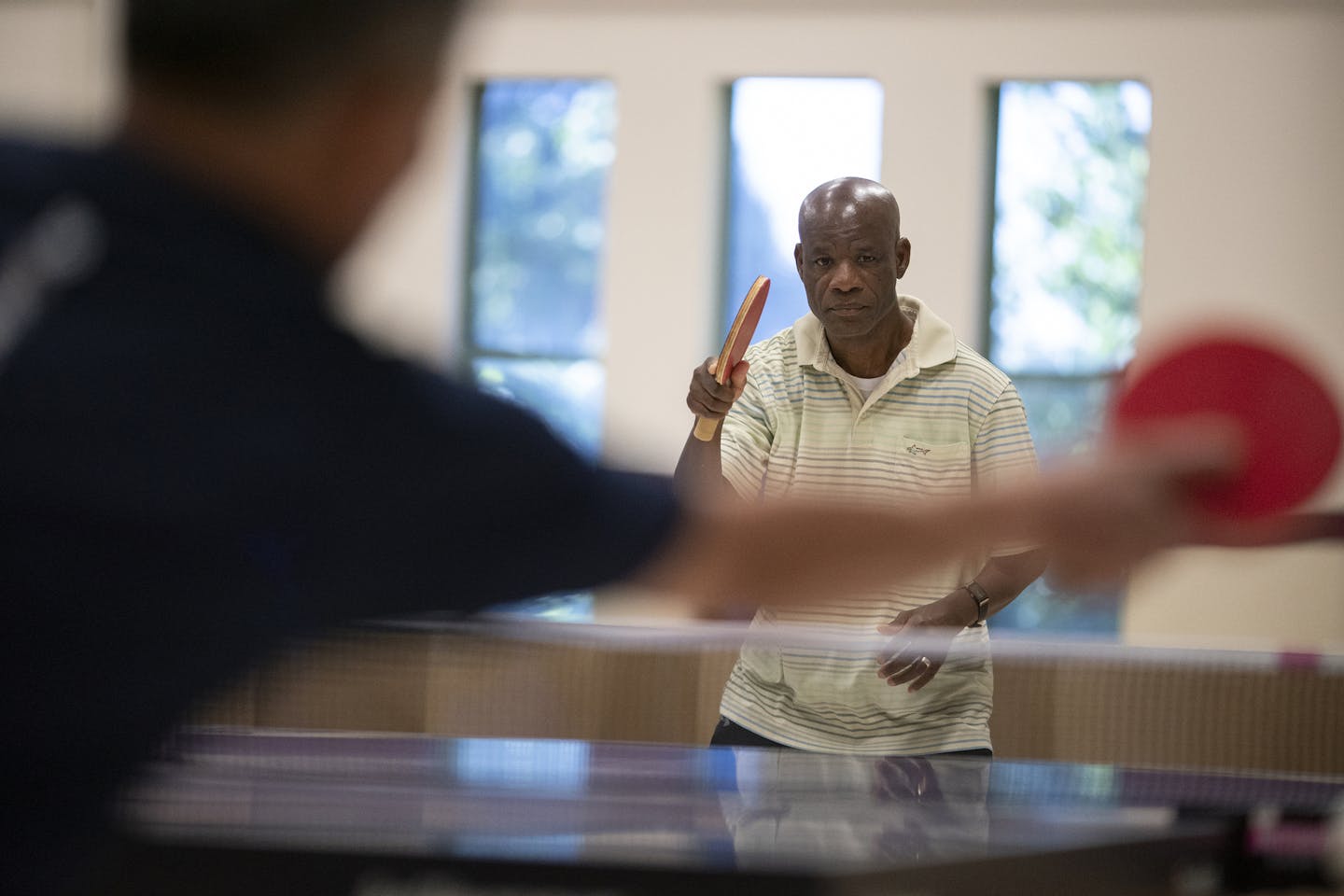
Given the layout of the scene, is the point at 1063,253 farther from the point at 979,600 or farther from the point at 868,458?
the point at 979,600

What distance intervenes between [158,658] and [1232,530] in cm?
77

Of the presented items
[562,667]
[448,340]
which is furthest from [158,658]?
[448,340]

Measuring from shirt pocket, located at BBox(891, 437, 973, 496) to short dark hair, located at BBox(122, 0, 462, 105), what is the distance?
6.98ft

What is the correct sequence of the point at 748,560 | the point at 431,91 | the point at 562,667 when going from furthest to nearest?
the point at 562,667, the point at 748,560, the point at 431,91

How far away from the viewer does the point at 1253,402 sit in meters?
1.35

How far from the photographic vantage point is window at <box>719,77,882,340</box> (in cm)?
789

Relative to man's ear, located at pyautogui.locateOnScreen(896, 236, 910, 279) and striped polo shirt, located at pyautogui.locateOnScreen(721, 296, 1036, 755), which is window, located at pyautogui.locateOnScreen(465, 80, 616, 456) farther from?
striped polo shirt, located at pyautogui.locateOnScreen(721, 296, 1036, 755)

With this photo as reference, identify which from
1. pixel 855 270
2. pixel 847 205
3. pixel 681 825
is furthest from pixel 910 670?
pixel 681 825

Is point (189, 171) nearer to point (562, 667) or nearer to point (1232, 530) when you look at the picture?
point (1232, 530)

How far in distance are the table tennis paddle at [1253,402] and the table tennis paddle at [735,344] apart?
155cm

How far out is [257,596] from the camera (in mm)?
832

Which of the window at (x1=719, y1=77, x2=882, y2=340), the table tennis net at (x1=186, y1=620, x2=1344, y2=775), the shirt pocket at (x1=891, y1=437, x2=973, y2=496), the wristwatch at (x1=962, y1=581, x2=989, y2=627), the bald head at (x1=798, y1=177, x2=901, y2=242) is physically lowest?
the table tennis net at (x1=186, y1=620, x2=1344, y2=775)

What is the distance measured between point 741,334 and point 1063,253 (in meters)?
4.98

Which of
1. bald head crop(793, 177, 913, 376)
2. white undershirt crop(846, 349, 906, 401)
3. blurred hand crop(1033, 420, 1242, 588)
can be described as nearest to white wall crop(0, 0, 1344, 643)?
bald head crop(793, 177, 913, 376)
